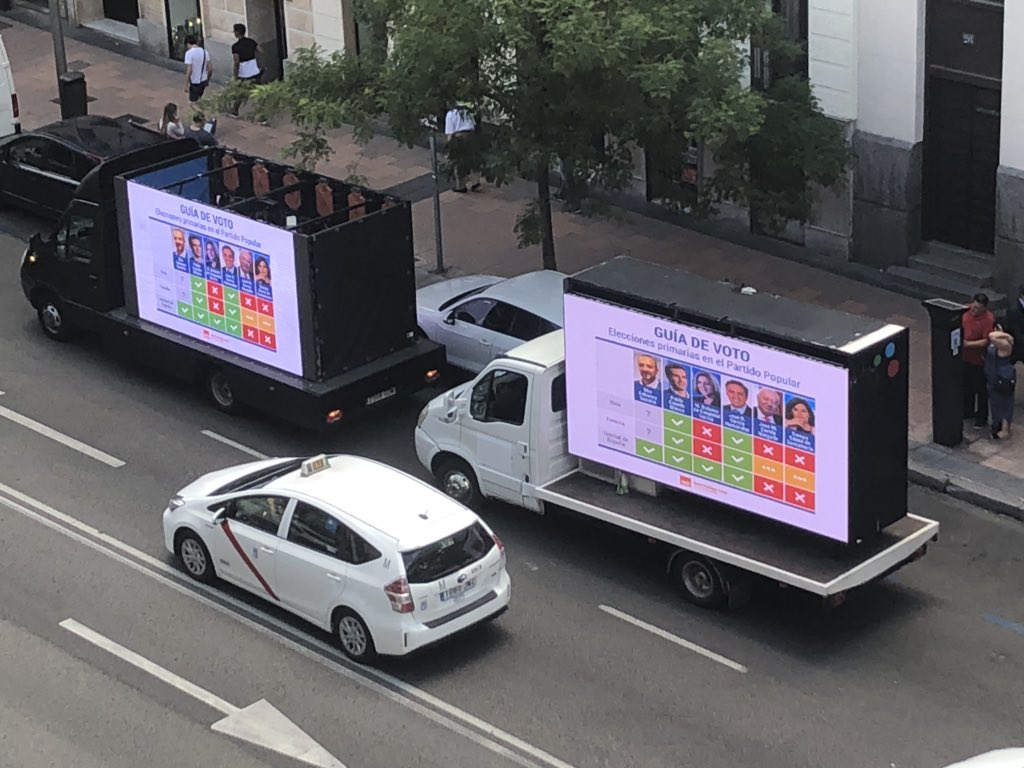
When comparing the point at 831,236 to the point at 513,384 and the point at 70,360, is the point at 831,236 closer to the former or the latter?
the point at 513,384

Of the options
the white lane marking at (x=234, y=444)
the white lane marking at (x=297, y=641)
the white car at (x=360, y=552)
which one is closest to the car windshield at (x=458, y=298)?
the white lane marking at (x=234, y=444)

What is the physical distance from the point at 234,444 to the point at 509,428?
149 inches

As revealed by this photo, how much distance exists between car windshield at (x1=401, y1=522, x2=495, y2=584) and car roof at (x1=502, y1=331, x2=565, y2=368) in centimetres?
227

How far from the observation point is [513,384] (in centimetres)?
1770

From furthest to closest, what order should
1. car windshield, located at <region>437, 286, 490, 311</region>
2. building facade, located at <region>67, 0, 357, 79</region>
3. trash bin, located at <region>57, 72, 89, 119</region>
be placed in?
building facade, located at <region>67, 0, 357, 79</region> < trash bin, located at <region>57, 72, 89, 119</region> < car windshield, located at <region>437, 286, 490, 311</region>

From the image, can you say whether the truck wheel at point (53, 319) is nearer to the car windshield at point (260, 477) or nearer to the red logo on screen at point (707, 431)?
the car windshield at point (260, 477)

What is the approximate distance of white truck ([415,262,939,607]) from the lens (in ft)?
52.0

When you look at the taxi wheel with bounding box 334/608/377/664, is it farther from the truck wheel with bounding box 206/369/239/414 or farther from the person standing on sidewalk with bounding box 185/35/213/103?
the person standing on sidewalk with bounding box 185/35/213/103

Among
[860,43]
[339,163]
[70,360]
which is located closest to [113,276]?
[70,360]

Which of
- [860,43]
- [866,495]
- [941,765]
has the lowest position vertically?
[941,765]

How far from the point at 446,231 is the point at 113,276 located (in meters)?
5.93

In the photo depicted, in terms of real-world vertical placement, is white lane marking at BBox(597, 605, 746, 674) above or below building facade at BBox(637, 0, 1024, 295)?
below

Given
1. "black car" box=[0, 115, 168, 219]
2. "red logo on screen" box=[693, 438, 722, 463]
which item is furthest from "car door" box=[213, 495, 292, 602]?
"black car" box=[0, 115, 168, 219]

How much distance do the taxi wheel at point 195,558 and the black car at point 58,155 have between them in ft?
30.1
